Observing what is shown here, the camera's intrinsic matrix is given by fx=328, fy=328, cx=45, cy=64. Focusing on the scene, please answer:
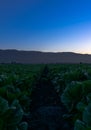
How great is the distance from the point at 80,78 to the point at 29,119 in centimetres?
252

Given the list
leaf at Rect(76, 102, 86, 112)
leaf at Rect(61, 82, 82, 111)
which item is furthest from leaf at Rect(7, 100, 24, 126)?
leaf at Rect(61, 82, 82, 111)

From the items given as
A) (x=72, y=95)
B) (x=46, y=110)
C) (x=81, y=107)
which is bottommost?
(x=46, y=110)

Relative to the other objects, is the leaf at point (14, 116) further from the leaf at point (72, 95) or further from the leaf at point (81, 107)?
the leaf at point (72, 95)

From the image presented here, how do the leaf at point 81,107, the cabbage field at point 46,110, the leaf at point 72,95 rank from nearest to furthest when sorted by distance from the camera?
the cabbage field at point 46,110, the leaf at point 81,107, the leaf at point 72,95

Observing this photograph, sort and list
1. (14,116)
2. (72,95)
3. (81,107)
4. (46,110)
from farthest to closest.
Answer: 1. (46,110)
2. (72,95)
3. (81,107)
4. (14,116)

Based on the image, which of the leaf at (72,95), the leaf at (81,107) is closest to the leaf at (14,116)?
the leaf at (81,107)

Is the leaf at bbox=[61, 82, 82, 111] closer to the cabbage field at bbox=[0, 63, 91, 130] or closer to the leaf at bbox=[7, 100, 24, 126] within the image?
the cabbage field at bbox=[0, 63, 91, 130]

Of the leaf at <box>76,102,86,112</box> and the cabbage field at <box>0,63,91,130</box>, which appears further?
the leaf at <box>76,102,86,112</box>

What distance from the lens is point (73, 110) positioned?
6164 millimetres

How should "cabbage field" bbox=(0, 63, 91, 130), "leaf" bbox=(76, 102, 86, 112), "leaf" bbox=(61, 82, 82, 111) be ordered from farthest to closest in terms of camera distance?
"leaf" bbox=(61, 82, 82, 111) → "leaf" bbox=(76, 102, 86, 112) → "cabbage field" bbox=(0, 63, 91, 130)

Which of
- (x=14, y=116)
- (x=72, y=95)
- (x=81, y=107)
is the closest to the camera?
(x=14, y=116)

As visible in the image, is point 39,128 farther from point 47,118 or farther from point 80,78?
point 80,78

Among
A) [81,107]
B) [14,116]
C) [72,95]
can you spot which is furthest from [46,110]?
[14,116]

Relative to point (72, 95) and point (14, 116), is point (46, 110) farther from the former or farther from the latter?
point (14, 116)
